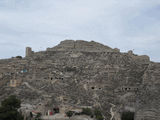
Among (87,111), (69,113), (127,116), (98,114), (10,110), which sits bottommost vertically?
(127,116)

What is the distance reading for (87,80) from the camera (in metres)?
37.2

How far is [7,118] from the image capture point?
2525 centimetres

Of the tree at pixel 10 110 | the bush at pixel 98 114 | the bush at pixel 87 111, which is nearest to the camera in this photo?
the tree at pixel 10 110

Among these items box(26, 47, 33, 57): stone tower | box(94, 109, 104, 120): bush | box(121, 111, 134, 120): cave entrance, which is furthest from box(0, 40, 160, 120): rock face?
box(94, 109, 104, 120): bush

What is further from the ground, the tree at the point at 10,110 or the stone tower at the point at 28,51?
the stone tower at the point at 28,51

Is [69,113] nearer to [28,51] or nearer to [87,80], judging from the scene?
[87,80]

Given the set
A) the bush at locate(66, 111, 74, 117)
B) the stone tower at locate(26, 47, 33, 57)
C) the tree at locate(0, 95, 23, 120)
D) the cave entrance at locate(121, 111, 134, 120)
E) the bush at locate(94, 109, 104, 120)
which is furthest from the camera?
the stone tower at locate(26, 47, 33, 57)

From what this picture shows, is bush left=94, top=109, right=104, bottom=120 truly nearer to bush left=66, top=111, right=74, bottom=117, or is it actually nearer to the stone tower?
bush left=66, top=111, right=74, bottom=117

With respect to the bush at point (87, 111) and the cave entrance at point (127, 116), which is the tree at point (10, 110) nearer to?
the bush at point (87, 111)

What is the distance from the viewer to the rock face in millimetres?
31109

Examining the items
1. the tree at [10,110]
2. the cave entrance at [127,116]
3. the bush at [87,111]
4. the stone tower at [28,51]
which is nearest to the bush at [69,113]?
the bush at [87,111]

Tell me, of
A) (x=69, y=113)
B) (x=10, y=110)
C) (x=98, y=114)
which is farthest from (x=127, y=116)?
(x=10, y=110)

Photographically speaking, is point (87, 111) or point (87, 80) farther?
point (87, 80)

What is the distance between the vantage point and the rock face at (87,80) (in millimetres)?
31109
